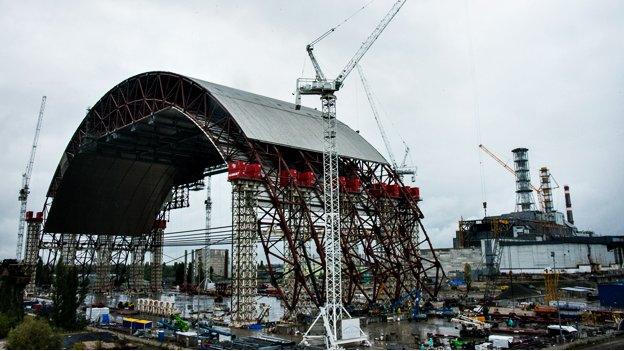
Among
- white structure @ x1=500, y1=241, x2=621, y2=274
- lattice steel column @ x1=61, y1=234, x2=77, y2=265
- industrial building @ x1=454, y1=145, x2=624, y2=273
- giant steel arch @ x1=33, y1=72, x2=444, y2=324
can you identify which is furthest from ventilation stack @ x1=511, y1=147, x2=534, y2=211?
lattice steel column @ x1=61, y1=234, x2=77, y2=265

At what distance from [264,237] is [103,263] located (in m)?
52.3

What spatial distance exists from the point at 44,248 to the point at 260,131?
2185 inches

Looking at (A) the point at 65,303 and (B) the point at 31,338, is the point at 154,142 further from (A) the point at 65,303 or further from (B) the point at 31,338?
(B) the point at 31,338

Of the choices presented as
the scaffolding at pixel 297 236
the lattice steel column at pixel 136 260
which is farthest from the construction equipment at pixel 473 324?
the lattice steel column at pixel 136 260

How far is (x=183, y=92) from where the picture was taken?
60.3m

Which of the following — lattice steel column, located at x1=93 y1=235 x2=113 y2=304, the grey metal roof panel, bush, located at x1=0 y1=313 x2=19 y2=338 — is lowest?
bush, located at x1=0 y1=313 x2=19 y2=338

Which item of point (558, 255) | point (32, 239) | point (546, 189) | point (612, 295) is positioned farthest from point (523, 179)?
point (32, 239)

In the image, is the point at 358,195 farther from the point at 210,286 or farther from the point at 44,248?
the point at 210,286

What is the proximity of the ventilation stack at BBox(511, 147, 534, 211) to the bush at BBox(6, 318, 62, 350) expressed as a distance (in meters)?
162

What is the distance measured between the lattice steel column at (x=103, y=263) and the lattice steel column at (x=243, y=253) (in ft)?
171

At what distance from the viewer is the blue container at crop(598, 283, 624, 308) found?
61.4 meters

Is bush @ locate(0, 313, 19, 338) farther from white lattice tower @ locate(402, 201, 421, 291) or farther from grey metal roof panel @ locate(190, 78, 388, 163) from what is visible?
white lattice tower @ locate(402, 201, 421, 291)

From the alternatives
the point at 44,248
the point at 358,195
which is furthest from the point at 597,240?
the point at 44,248

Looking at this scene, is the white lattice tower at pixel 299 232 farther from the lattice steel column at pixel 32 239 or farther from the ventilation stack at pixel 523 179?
the ventilation stack at pixel 523 179
